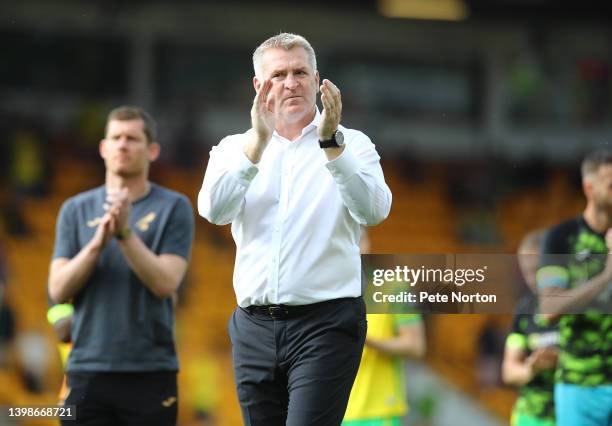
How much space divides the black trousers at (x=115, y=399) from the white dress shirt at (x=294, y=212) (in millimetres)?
1033

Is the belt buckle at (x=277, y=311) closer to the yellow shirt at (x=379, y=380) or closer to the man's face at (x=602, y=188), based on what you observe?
the yellow shirt at (x=379, y=380)

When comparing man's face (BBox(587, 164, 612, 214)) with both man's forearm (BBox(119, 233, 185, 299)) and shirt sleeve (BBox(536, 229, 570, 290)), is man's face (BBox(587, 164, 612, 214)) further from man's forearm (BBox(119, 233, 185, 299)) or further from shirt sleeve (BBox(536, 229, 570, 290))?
man's forearm (BBox(119, 233, 185, 299))

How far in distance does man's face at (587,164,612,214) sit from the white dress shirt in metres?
1.53

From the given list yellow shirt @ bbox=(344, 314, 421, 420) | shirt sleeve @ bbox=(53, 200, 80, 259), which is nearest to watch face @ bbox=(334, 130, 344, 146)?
yellow shirt @ bbox=(344, 314, 421, 420)

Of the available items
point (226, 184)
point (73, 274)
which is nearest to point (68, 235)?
point (73, 274)

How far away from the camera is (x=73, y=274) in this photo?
4312mm

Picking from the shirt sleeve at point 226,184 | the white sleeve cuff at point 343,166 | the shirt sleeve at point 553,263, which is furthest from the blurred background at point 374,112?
the white sleeve cuff at point 343,166

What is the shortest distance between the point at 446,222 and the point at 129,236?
10148 millimetres

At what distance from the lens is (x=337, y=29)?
47.1 feet

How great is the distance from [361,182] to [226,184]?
1.35ft

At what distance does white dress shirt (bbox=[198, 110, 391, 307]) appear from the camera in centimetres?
334

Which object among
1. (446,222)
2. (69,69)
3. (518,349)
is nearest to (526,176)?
(446,222)

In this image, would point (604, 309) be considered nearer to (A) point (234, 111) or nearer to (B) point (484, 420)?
(B) point (484, 420)

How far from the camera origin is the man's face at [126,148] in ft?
14.9
